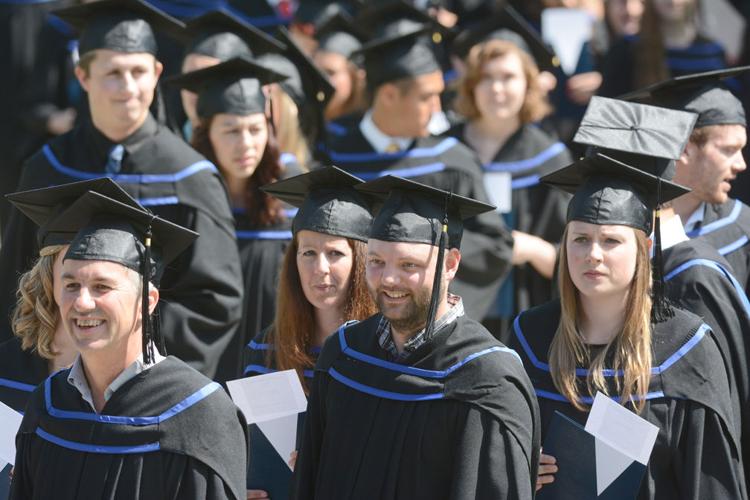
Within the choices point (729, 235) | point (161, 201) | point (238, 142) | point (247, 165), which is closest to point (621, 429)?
point (729, 235)

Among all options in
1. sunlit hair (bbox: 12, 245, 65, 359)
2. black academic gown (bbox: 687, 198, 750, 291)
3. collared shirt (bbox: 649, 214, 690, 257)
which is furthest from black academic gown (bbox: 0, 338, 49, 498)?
black academic gown (bbox: 687, 198, 750, 291)

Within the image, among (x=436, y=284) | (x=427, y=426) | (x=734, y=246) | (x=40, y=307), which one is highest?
(x=734, y=246)

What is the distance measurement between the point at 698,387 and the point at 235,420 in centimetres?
176

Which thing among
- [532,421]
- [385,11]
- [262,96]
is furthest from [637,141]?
[385,11]

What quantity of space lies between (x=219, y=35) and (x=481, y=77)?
163 cm

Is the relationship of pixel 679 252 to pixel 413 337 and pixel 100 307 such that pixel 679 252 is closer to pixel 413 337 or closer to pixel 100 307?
pixel 413 337

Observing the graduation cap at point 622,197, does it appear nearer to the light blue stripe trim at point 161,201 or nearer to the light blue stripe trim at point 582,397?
the light blue stripe trim at point 582,397

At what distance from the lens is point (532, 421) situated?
4727mm

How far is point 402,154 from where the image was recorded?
8211mm

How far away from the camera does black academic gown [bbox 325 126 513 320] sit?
7.95 metres

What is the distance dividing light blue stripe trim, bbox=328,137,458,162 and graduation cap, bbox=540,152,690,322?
8.55 ft

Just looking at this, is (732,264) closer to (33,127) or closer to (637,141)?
(637,141)

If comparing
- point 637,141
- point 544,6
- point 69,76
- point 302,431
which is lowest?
point 302,431

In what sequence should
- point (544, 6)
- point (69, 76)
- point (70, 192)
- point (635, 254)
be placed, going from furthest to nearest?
point (544, 6), point (69, 76), point (635, 254), point (70, 192)
